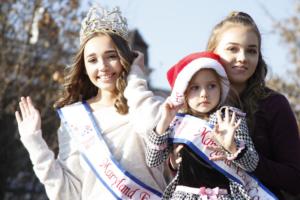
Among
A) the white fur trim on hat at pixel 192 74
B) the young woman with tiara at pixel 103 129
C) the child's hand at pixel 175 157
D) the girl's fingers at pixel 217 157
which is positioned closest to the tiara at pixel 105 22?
the young woman with tiara at pixel 103 129

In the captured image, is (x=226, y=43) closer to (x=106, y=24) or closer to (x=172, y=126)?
(x=172, y=126)

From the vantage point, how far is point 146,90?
13.4 ft

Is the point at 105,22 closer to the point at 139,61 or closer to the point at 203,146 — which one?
the point at 139,61

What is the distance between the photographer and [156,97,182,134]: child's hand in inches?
141

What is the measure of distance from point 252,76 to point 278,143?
0.42 meters

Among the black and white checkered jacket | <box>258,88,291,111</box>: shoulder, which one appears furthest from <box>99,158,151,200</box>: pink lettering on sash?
<box>258,88,291,111</box>: shoulder

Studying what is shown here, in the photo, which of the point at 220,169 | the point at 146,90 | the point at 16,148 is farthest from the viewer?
the point at 16,148

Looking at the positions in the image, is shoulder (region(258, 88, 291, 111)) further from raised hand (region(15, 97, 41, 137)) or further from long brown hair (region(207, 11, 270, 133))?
raised hand (region(15, 97, 41, 137))

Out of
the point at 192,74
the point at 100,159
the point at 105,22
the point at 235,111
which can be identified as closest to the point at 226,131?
the point at 235,111

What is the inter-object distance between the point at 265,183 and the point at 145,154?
78 cm

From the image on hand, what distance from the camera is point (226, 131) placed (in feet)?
11.2

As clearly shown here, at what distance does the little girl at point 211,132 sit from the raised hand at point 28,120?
865 millimetres

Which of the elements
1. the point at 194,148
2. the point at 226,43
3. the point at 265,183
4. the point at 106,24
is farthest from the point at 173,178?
the point at 106,24

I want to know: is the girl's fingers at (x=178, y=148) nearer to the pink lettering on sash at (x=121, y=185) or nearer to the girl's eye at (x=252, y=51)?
the pink lettering on sash at (x=121, y=185)
